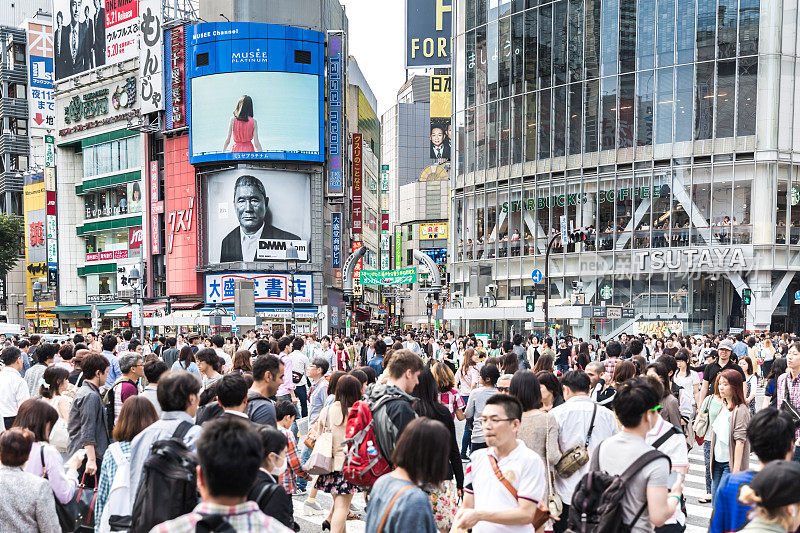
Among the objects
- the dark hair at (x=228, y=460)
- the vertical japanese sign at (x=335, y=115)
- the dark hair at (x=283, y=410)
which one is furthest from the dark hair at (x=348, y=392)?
the vertical japanese sign at (x=335, y=115)

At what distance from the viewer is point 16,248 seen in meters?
63.4

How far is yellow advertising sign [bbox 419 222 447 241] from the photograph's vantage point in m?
111

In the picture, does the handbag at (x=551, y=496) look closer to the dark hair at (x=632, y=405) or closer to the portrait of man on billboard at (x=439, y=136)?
A: the dark hair at (x=632, y=405)

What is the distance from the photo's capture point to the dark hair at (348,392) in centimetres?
707

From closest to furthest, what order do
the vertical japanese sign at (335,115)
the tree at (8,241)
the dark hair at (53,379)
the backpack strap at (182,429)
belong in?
the backpack strap at (182,429) < the dark hair at (53,379) < the vertical japanese sign at (335,115) < the tree at (8,241)

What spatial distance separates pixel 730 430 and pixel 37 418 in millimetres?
6493

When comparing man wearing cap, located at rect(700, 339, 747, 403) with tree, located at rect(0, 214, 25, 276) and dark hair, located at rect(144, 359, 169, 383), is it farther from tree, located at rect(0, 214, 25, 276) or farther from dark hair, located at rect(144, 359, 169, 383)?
tree, located at rect(0, 214, 25, 276)

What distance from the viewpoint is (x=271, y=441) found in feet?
15.0

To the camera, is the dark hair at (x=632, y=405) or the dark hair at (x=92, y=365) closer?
the dark hair at (x=632, y=405)

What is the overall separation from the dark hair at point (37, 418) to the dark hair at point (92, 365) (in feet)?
7.02

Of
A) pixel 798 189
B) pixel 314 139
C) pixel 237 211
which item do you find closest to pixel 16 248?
pixel 237 211

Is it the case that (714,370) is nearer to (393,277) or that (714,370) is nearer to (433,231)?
(393,277)

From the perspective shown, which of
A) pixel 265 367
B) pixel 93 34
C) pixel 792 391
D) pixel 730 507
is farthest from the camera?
pixel 93 34

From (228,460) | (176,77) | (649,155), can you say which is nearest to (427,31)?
(176,77)
